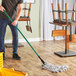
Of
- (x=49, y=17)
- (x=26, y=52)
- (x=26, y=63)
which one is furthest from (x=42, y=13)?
(x=26, y=63)

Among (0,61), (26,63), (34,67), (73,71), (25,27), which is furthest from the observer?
(25,27)

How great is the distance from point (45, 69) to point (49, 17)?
107 inches

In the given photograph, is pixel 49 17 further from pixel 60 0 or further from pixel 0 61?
pixel 0 61

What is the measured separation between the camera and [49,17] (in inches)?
211

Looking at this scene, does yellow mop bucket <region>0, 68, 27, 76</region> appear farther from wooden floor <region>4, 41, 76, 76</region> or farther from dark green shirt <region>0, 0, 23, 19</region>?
dark green shirt <region>0, 0, 23, 19</region>

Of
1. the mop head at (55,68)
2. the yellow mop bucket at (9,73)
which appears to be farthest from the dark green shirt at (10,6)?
the yellow mop bucket at (9,73)

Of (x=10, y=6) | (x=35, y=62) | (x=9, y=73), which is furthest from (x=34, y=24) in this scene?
(x=9, y=73)

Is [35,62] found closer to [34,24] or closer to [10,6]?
[10,6]

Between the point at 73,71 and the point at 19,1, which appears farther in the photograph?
the point at 19,1

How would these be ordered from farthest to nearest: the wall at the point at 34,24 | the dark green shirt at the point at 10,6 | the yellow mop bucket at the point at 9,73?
the wall at the point at 34,24
the dark green shirt at the point at 10,6
the yellow mop bucket at the point at 9,73

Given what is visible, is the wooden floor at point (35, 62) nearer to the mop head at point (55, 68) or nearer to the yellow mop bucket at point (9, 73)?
the mop head at point (55, 68)

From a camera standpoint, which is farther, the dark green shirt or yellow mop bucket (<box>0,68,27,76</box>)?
the dark green shirt

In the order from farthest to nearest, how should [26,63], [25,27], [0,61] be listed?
[25,27], [26,63], [0,61]

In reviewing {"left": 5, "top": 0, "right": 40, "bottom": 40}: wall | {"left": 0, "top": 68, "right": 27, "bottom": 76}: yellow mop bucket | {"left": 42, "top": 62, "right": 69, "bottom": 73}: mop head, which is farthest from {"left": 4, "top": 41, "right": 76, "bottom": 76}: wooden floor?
{"left": 5, "top": 0, "right": 40, "bottom": 40}: wall
